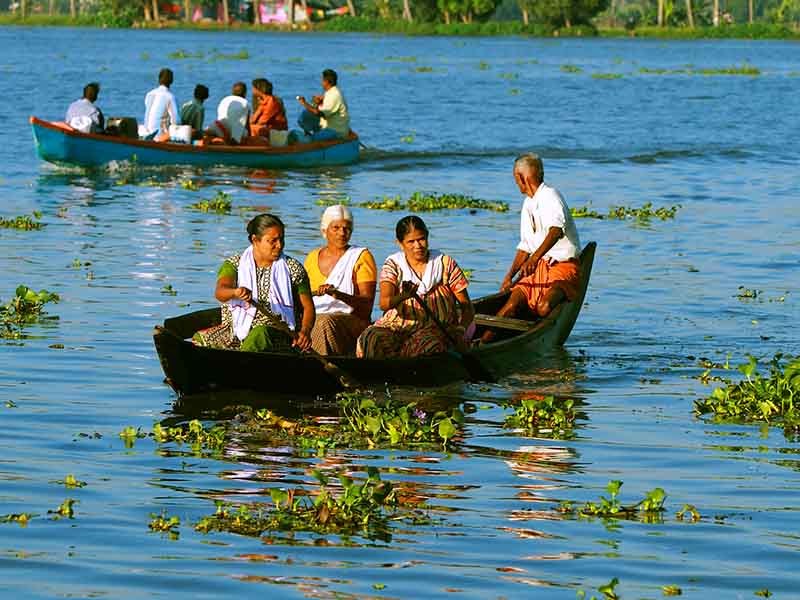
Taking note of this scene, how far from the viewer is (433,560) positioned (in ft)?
24.5

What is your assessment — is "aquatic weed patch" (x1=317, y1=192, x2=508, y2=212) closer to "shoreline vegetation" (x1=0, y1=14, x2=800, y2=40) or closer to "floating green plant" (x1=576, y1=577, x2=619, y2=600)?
"floating green plant" (x1=576, y1=577, x2=619, y2=600)

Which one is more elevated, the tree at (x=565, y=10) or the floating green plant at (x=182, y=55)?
the tree at (x=565, y=10)

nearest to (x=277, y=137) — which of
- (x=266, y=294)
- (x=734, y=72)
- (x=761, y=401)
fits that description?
(x=266, y=294)

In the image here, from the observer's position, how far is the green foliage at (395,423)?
32.7 ft

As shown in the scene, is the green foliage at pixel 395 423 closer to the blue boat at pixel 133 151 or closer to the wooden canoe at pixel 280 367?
the wooden canoe at pixel 280 367

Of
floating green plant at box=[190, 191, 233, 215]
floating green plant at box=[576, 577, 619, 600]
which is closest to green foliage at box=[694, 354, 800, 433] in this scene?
floating green plant at box=[576, 577, 619, 600]

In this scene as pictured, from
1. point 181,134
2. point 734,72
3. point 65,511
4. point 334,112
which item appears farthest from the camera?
point 734,72

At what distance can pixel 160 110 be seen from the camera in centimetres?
2662

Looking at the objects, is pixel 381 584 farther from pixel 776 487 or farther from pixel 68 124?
pixel 68 124

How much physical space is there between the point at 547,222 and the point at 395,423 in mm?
3808

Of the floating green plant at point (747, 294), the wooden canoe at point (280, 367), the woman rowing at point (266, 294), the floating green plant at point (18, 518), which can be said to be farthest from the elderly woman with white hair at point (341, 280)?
the floating green plant at point (747, 294)

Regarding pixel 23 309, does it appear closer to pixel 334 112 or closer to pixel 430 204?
pixel 430 204

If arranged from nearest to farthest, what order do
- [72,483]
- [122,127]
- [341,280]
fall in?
[72,483]
[341,280]
[122,127]

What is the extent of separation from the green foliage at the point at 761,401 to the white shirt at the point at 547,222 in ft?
8.95
